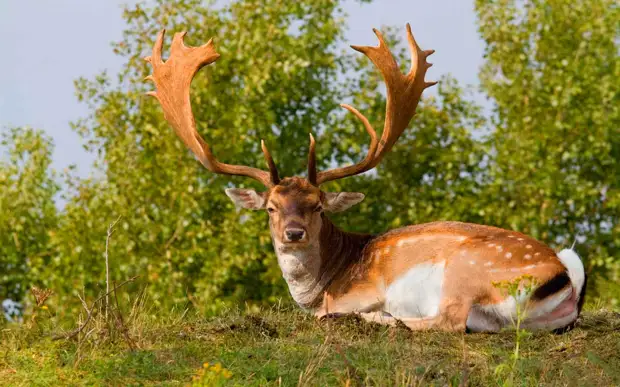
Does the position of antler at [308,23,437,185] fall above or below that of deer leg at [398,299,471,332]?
above

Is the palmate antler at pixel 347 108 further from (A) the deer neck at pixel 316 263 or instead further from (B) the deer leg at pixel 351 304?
(B) the deer leg at pixel 351 304

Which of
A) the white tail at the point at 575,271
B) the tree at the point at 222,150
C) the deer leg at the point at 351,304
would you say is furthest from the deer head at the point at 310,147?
the tree at the point at 222,150

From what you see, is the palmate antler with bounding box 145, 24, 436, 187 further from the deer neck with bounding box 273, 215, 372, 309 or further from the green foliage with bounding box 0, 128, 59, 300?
the green foliage with bounding box 0, 128, 59, 300

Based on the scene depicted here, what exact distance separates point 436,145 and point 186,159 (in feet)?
14.2

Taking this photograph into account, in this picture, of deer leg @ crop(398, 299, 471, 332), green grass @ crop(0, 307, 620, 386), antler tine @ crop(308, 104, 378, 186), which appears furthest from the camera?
antler tine @ crop(308, 104, 378, 186)

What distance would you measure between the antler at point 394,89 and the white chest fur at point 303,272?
0.89 metres

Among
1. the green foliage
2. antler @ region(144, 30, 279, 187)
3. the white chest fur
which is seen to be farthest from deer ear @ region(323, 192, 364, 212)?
the green foliage

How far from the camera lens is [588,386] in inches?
219

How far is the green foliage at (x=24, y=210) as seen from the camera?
18391mm

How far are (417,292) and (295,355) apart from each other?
163 cm

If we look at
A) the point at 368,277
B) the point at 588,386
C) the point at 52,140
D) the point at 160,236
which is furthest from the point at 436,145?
the point at 588,386

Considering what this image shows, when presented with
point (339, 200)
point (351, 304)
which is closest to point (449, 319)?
point (351, 304)

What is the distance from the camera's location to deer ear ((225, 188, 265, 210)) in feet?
25.3

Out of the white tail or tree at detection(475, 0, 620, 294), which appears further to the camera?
tree at detection(475, 0, 620, 294)
